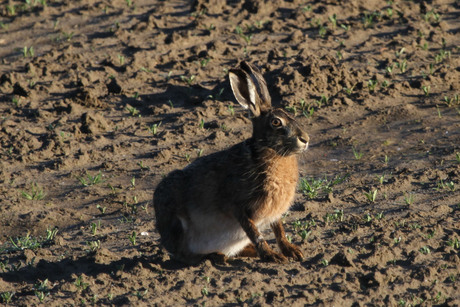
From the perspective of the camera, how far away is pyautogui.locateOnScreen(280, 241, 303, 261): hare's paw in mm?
6633

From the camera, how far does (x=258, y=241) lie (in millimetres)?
6438

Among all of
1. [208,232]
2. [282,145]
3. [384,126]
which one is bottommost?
[384,126]

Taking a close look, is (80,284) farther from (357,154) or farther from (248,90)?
(357,154)

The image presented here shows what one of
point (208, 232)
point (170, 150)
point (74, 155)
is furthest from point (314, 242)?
point (74, 155)

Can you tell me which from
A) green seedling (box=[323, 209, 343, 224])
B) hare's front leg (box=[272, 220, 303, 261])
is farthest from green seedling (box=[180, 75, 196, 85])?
hare's front leg (box=[272, 220, 303, 261])

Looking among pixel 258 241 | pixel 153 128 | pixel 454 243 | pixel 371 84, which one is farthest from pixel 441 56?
pixel 258 241

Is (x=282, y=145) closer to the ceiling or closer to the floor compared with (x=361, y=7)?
closer to the ceiling

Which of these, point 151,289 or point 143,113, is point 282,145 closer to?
point 151,289

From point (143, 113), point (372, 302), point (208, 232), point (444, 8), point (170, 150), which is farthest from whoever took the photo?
point (444, 8)

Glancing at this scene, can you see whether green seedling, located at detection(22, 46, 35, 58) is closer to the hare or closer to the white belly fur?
the hare

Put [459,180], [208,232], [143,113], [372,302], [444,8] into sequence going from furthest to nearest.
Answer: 1. [444,8]
2. [143,113]
3. [459,180]
4. [208,232]
5. [372,302]

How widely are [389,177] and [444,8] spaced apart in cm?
505

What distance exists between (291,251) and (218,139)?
10.5 ft

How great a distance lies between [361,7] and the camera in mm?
12602
